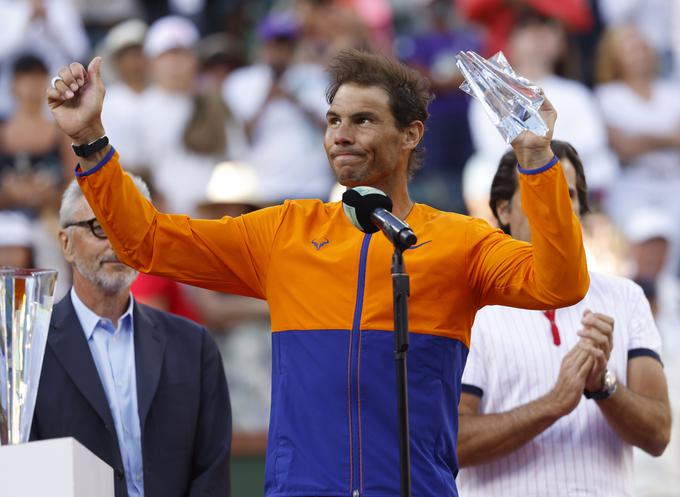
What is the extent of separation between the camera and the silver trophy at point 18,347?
414 centimetres

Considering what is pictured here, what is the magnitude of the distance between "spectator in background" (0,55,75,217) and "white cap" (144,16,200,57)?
841 mm

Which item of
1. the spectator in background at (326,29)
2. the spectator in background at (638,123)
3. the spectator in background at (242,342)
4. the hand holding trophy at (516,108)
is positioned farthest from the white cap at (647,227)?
the hand holding trophy at (516,108)

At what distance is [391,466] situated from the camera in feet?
13.8

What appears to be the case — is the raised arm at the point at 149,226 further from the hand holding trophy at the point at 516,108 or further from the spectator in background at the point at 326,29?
the spectator in background at the point at 326,29

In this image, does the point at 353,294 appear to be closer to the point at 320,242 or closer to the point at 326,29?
the point at 320,242

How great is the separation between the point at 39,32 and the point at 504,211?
6536 millimetres

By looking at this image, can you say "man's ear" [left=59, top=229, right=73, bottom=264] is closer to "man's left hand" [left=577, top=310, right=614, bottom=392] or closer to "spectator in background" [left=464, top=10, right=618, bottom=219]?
"man's left hand" [left=577, top=310, right=614, bottom=392]

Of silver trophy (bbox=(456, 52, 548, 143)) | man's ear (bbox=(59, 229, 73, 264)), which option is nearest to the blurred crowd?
man's ear (bbox=(59, 229, 73, 264))

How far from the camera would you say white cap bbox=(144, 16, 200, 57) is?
1070 cm

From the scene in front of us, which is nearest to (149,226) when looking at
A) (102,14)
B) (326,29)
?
(326,29)

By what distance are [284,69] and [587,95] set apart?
239 cm

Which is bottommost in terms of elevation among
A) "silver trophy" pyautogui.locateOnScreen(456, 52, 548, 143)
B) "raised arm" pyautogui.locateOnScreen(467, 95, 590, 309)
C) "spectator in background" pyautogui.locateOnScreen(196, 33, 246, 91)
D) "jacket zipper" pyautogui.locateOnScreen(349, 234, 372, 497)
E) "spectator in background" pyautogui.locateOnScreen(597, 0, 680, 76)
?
"jacket zipper" pyautogui.locateOnScreen(349, 234, 372, 497)

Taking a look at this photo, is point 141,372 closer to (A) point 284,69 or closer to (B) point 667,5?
(A) point 284,69

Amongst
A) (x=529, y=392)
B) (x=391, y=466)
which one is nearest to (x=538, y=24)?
(x=529, y=392)
